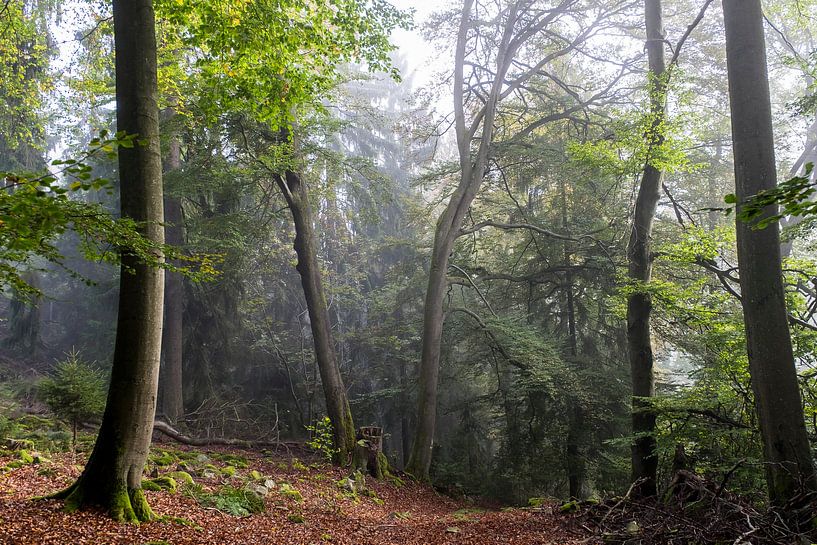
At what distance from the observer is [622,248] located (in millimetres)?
11070

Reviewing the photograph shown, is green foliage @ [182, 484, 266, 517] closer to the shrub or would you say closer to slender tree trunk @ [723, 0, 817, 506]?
the shrub

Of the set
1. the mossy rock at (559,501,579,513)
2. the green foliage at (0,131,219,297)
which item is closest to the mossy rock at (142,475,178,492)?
the green foliage at (0,131,219,297)

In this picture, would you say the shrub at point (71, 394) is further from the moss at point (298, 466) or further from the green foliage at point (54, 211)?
the green foliage at point (54, 211)

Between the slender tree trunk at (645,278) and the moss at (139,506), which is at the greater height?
the slender tree trunk at (645,278)

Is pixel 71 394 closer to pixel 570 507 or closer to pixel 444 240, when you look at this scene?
pixel 570 507

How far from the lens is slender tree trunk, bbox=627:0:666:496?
25.5 feet

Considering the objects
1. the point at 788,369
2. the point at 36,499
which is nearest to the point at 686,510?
the point at 788,369

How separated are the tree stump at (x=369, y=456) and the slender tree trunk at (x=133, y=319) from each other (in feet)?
20.4

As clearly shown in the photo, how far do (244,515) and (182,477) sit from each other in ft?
4.04

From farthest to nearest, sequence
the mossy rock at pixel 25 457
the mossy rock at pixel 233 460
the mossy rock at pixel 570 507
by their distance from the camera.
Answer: the mossy rock at pixel 233 460
the mossy rock at pixel 570 507
the mossy rock at pixel 25 457

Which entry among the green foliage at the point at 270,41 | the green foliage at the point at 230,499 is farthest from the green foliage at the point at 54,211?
the green foliage at the point at 230,499

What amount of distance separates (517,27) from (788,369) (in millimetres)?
10250

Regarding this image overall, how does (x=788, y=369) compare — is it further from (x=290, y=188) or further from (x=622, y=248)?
(x=290, y=188)

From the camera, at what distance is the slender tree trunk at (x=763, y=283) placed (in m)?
4.88
